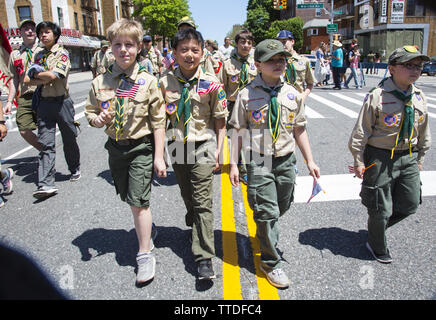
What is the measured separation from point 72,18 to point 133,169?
46.5m

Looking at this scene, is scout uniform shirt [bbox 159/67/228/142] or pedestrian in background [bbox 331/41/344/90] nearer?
scout uniform shirt [bbox 159/67/228/142]

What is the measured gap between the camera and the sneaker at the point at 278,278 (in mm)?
2930

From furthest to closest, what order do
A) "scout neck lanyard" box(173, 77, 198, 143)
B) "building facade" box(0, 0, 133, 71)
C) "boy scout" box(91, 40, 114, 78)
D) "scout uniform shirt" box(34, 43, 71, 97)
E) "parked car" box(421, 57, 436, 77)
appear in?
"building facade" box(0, 0, 133, 71)
"parked car" box(421, 57, 436, 77)
"boy scout" box(91, 40, 114, 78)
"scout uniform shirt" box(34, 43, 71, 97)
"scout neck lanyard" box(173, 77, 198, 143)

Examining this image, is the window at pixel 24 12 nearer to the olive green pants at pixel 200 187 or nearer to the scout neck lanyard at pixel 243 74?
the scout neck lanyard at pixel 243 74

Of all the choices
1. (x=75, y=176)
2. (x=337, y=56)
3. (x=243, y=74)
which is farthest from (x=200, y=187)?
(x=337, y=56)

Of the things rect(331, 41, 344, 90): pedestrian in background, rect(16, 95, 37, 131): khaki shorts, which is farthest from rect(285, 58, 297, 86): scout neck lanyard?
rect(331, 41, 344, 90): pedestrian in background

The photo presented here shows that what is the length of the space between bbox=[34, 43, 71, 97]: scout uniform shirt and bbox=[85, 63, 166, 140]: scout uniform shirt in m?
2.24

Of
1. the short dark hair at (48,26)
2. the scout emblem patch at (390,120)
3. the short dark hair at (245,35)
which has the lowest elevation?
the scout emblem patch at (390,120)

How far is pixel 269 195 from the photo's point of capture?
9.99 feet

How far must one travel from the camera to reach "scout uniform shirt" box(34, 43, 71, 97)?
5.02 meters

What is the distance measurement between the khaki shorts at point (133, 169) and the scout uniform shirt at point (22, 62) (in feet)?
10.0

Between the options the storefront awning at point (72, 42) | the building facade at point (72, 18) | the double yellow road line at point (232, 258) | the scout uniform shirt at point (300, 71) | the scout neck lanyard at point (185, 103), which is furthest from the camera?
the storefront awning at point (72, 42)

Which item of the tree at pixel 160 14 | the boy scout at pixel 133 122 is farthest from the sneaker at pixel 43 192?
the tree at pixel 160 14

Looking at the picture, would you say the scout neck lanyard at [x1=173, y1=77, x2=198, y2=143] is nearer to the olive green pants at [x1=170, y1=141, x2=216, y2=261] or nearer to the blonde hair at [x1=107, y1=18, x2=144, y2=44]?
the olive green pants at [x1=170, y1=141, x2=216, y2=261]
